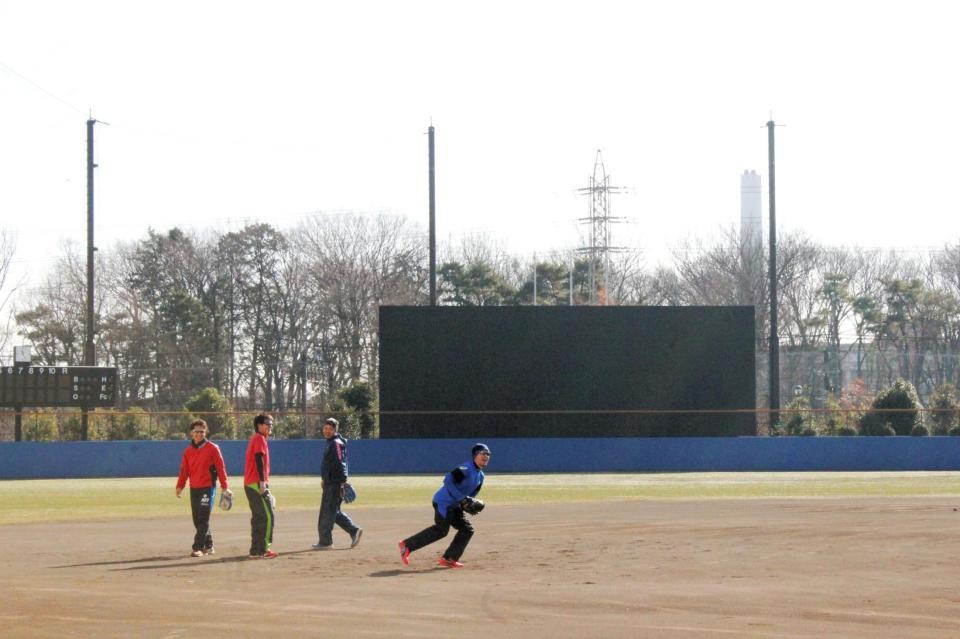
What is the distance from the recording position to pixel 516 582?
562 inches

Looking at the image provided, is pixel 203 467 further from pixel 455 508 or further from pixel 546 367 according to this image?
pixel 546 367

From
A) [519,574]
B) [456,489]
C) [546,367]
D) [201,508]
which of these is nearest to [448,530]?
[456,489]

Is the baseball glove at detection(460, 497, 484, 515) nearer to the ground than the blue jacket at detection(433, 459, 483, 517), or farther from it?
nearer to the ground

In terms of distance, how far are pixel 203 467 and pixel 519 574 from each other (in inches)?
188

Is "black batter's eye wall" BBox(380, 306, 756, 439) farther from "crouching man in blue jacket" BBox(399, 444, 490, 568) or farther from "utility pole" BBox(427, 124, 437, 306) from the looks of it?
"crouching man in blue jacket" BBox(399, 444, 490, 568)

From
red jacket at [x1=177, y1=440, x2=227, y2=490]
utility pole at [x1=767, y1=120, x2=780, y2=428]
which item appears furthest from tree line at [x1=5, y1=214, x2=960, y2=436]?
red jacket at [x1=177, y1=440, x2=227, y2=490]

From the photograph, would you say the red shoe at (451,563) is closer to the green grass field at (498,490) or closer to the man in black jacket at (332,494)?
the man in black jacket at (332,494)

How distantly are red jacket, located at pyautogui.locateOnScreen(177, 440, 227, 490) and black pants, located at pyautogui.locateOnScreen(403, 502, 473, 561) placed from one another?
115 inches

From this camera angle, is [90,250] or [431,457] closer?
[431,457]

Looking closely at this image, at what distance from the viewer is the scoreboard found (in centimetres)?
4366

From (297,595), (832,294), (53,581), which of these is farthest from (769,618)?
(832,294)

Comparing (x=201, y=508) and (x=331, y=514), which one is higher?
(x=201, y=508)

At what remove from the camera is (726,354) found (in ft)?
148

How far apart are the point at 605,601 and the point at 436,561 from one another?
168 inches
